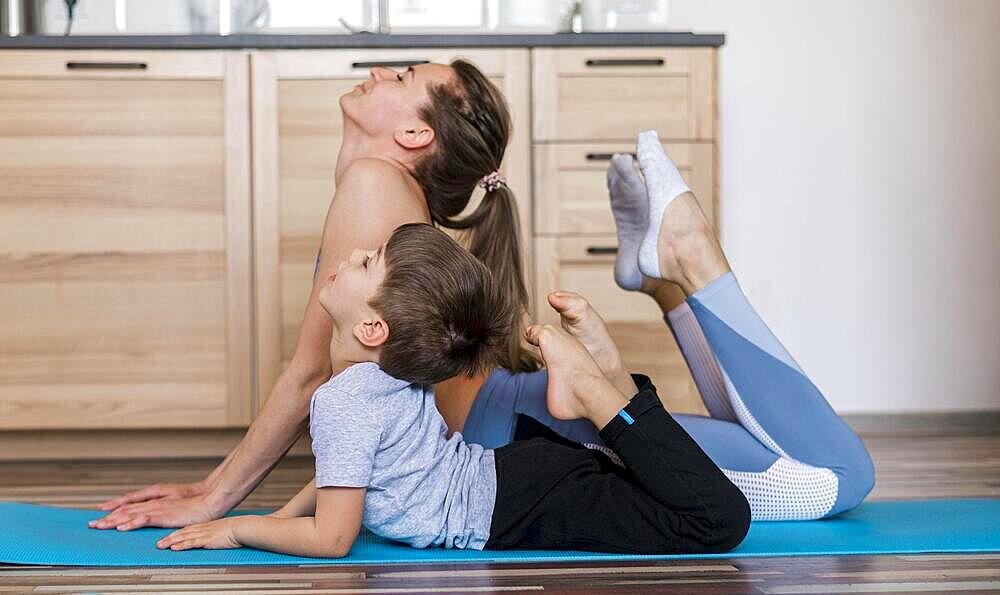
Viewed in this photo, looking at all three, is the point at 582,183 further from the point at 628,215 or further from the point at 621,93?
the point at 628,215

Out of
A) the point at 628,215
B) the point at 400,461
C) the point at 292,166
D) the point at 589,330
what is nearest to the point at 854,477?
the point at 589,330

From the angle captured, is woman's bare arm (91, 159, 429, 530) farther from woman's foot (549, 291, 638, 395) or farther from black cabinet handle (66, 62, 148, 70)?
black cabinet handle (66, 62, 148, 70)

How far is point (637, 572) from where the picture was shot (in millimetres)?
1548

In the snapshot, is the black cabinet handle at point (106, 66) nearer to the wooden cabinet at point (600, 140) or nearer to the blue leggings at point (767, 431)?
the wooden cabinet at point (600, 140)

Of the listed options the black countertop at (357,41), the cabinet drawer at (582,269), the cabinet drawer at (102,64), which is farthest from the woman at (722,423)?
the cabinet drawer at (102,64)

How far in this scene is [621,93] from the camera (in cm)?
284

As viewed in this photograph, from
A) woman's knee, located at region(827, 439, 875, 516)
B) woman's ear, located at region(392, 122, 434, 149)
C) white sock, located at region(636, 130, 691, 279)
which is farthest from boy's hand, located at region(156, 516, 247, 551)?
woman's knee, located at region(827, 439, 875, 516)

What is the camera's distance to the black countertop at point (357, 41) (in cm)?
278

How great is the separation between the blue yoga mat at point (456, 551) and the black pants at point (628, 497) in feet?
0.09

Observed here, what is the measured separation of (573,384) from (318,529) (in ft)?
1.34

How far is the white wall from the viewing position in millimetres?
3439

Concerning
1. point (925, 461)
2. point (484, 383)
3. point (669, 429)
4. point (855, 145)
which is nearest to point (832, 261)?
point (855, 145)

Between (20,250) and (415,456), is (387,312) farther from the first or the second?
(20,250)

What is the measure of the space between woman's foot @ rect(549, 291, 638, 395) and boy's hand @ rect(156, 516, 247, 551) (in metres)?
0.57
